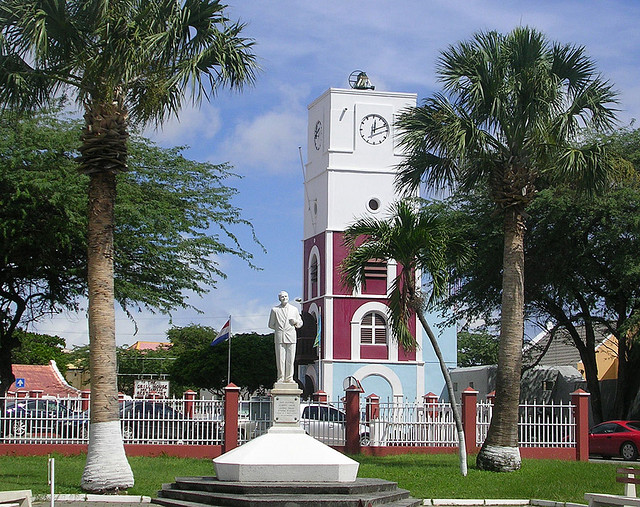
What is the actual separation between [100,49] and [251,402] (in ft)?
35.6

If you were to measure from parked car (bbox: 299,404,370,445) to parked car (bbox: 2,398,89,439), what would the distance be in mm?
5603

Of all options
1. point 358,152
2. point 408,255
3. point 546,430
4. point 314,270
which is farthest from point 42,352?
point 408,255

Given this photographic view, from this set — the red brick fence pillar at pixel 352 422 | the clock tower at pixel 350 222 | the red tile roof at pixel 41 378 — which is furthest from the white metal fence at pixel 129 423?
the red tile roof at pixel 41 378

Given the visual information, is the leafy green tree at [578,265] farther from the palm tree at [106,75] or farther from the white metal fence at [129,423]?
the palm tree at [106,75]

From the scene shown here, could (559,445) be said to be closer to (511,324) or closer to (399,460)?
(399,460)

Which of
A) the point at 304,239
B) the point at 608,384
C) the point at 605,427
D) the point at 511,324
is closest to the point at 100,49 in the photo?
the point at 511,324

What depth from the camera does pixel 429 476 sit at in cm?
1814

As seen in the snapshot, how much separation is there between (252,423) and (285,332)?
801cm

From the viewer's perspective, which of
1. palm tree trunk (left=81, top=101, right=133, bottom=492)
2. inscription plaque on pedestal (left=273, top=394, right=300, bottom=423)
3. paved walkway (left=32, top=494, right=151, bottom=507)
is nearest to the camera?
paved walkway (left=32, top=494, right=151, bottom=507)

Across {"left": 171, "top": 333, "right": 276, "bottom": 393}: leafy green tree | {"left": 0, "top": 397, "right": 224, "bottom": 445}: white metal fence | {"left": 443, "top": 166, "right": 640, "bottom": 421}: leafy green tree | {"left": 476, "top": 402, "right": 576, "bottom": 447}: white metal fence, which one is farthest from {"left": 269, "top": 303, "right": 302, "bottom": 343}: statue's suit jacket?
{"left": 171, "top": 333, "right": 276, "bottom": 393}: leafy green tree

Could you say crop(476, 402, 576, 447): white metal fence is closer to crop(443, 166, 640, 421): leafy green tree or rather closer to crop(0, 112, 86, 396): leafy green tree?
crop(443, 166, 640, 421): leafy green tree

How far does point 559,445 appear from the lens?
79.1ft

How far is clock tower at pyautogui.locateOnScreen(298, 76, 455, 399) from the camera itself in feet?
160

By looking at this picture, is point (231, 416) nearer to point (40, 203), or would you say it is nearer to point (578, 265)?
point (40, 203)
